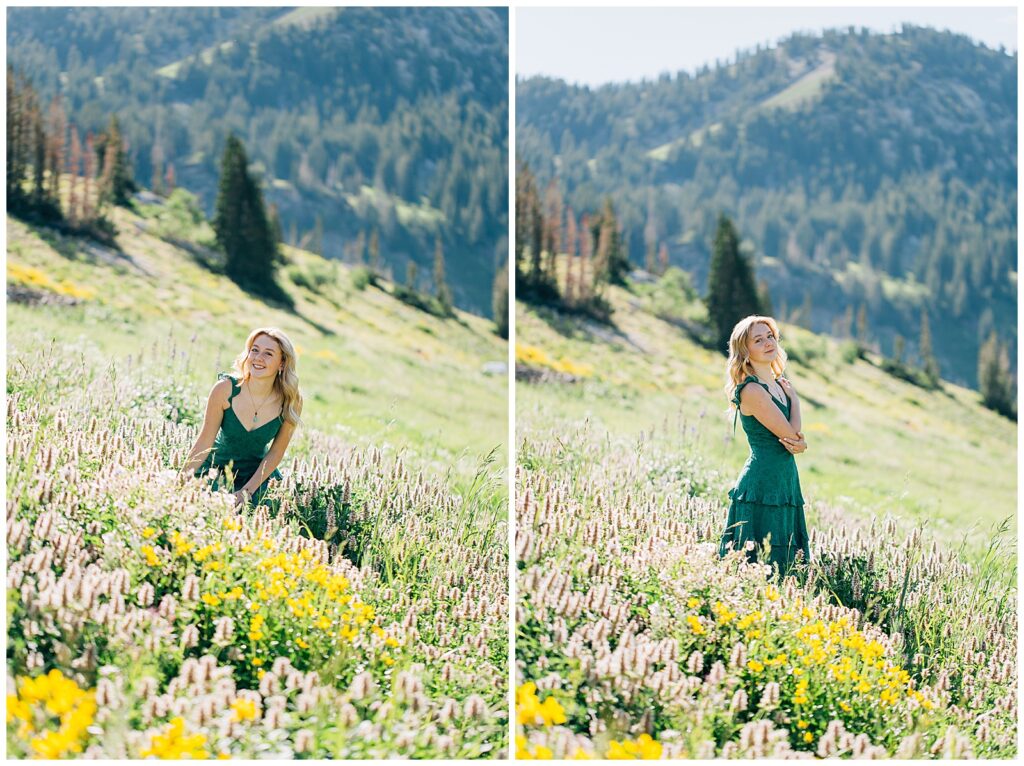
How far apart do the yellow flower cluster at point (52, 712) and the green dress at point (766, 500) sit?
2.31m

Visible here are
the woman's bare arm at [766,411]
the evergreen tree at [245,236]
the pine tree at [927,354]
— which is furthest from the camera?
the pine tree at [927,354]

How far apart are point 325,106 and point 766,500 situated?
12.6 ft

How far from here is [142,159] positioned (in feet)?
17.8

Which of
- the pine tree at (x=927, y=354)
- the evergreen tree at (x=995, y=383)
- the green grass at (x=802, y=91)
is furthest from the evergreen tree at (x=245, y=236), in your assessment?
the pine tree at (x=927, y=354)

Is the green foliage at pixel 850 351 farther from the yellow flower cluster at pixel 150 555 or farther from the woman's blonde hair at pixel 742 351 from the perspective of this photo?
the yellow flower cluster at pixel 150 555

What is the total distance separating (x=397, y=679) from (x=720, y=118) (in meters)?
5.24

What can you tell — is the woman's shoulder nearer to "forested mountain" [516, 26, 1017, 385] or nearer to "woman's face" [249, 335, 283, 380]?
"woman's face" [249, 335, 283, 380]

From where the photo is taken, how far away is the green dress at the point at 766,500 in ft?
11.2

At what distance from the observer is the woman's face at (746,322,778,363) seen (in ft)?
11.2

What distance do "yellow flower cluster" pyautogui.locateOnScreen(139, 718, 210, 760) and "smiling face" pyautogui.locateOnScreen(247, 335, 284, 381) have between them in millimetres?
1337

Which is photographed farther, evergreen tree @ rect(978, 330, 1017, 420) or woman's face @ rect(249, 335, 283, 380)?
evergreen tree @ rect(978, 330, 1017, 420)

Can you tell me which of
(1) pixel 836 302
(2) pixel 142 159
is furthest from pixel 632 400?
(1) pixel 836 302

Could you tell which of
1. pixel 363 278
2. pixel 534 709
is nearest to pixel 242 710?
pixel 534 709

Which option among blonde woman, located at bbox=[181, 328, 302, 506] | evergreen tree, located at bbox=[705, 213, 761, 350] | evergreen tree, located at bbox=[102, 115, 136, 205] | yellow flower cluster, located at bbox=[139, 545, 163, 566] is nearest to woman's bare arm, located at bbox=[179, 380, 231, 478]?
blonde woman, located at bbox=[181, 328, 302, 506]
